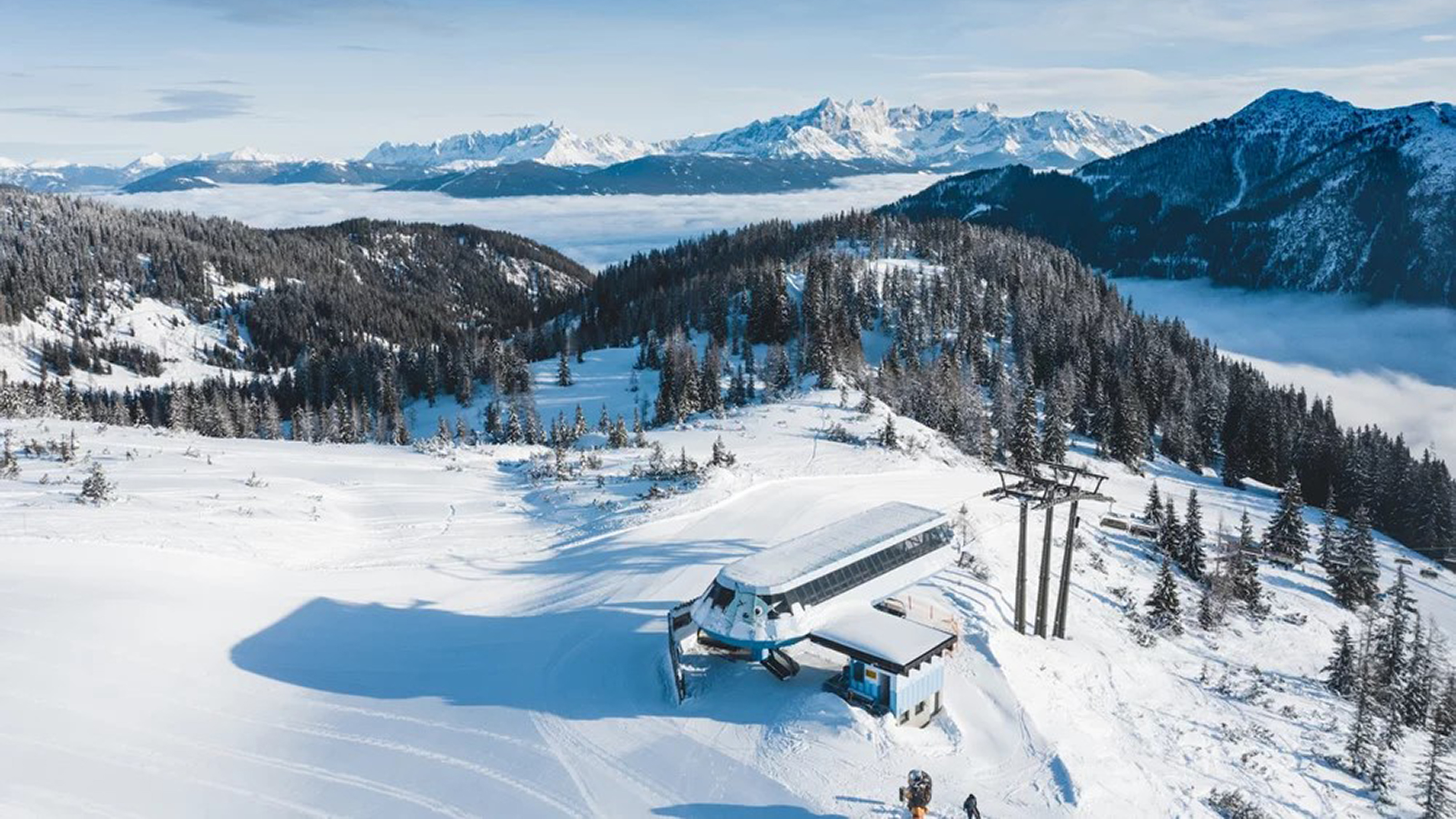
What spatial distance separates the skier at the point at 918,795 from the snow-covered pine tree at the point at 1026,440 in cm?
5255

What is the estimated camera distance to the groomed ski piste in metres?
20.7

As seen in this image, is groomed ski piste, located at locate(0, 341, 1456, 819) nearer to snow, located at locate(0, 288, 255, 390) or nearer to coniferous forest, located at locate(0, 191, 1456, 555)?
coniferous forest, located at locate(0, 191, 1456, 555)

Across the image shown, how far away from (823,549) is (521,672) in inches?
403

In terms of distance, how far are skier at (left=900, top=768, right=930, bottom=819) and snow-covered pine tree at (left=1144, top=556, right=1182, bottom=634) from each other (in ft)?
81.9

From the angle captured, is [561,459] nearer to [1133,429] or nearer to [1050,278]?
[1133,429]

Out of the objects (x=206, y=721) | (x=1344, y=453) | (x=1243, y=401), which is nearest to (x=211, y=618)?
(x=206, y=721)

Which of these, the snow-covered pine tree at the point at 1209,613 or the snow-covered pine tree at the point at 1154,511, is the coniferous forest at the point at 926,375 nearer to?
the snow-covered pine tree at the point at 1154,511

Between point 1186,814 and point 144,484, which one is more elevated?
point 144,484

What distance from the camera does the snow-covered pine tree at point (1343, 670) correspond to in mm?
A: 38875

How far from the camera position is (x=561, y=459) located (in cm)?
4816

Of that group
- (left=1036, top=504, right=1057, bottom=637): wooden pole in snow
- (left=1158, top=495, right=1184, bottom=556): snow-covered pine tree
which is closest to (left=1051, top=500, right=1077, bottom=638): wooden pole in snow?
(left=1036, top=504, right=1057, bottom=637): wooden pole in snow

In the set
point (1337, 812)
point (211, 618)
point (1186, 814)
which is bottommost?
point (1337, 812)

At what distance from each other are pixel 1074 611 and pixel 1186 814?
622 inches

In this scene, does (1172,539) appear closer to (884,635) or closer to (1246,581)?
(1246,581)
